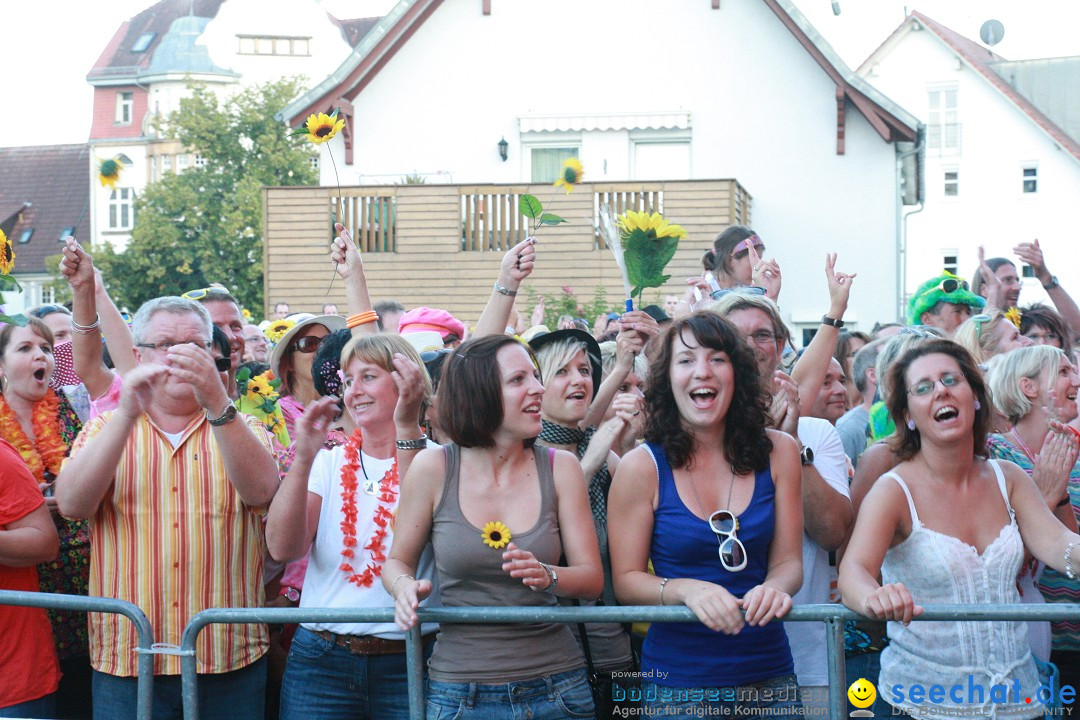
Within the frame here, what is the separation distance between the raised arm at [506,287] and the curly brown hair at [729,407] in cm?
105

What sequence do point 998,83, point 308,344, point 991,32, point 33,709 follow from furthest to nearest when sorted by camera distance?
point 991,32 < point 998,83 < point 308,344 < point 33,709

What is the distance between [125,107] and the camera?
169 ft

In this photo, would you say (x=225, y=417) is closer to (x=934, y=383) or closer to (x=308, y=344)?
(x=308, y=344)

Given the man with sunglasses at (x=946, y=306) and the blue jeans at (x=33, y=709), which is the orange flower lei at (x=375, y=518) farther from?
the man with sunglasses at (x=946, y=306)

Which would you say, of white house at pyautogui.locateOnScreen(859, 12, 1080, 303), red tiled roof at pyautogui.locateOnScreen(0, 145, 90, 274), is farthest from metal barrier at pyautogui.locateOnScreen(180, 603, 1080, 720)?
red tiled roof at pyautogui.locateOnScreen(0, 145, 90, 274)

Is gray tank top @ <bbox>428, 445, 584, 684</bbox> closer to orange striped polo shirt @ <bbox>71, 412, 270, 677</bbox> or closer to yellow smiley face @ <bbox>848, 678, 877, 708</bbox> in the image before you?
orange striped polo shirt @ <bbox>71, 412, 270, 677</bbox>

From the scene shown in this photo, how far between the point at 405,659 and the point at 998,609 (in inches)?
71.3

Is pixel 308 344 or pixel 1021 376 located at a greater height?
pixel 308 344

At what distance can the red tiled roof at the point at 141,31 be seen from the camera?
52.7m

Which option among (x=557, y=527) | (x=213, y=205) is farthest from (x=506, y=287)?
(x=213, y=205)

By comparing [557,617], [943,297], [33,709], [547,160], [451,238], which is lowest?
[33,709]

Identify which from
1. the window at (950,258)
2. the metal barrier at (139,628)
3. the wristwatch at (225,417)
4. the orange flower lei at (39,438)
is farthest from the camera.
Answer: the window at (950,258)

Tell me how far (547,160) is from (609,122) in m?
1.23

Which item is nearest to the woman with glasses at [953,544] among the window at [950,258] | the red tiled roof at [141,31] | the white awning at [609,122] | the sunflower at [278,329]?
the sunflower at [278,329]
